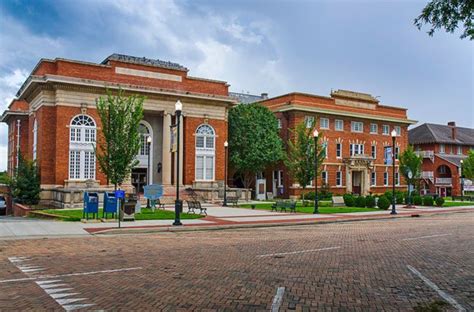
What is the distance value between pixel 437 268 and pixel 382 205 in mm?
23864

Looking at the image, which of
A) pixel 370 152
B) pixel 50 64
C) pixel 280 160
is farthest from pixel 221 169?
pixel 370 152

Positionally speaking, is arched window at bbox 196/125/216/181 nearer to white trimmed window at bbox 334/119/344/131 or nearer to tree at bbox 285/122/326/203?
tree at bbox 285/122/326/203

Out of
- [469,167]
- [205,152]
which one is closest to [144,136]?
[205,152]

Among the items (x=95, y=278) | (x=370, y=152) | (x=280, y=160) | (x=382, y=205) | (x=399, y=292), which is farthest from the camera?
(x=370, y=152)

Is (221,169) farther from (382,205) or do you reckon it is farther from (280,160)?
(382,205)


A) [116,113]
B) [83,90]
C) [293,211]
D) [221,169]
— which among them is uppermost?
[83,90]

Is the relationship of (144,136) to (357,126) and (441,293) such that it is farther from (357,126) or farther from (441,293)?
(441,293)

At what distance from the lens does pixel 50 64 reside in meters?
38.2

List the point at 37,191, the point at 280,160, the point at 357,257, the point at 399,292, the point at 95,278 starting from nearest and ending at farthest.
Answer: the point at 399,292, the point at 95,278, the point at 357,257, the point at 37,191, the point at 280,160

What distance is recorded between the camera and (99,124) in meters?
39.2

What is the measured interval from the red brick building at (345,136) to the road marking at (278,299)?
3994cm

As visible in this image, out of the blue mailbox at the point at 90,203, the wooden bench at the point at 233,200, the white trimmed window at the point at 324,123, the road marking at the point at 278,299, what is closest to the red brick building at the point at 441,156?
the white trimmed window at the point at 324,123

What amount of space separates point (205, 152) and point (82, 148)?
38.7 feet

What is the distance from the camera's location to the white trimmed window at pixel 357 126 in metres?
56.7
